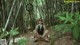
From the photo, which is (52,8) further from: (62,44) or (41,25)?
(62,44)

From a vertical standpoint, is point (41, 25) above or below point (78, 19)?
below

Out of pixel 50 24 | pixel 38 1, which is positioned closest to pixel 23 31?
pixel 50 24

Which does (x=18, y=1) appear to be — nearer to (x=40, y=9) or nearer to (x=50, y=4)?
(x=50, y=4)

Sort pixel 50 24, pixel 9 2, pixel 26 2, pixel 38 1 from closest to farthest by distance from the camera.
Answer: pixel 9 2
pixel 50 24
pixel 26 2
pixel 38 1

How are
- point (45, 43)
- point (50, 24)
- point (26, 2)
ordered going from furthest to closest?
point (26, 2)
point (50, 24)
point (45, 43)

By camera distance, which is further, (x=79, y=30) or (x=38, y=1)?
(x=38, y=1)

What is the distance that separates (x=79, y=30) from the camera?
562cm

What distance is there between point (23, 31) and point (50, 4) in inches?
75.4

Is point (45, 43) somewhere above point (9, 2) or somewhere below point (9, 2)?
below

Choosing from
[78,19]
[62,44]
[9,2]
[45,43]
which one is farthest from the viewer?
[9,2]

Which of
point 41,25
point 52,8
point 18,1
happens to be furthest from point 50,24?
point 41,25

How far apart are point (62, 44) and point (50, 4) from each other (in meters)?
5.16

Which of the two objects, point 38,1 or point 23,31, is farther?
point 38,1

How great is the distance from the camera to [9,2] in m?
12.7
